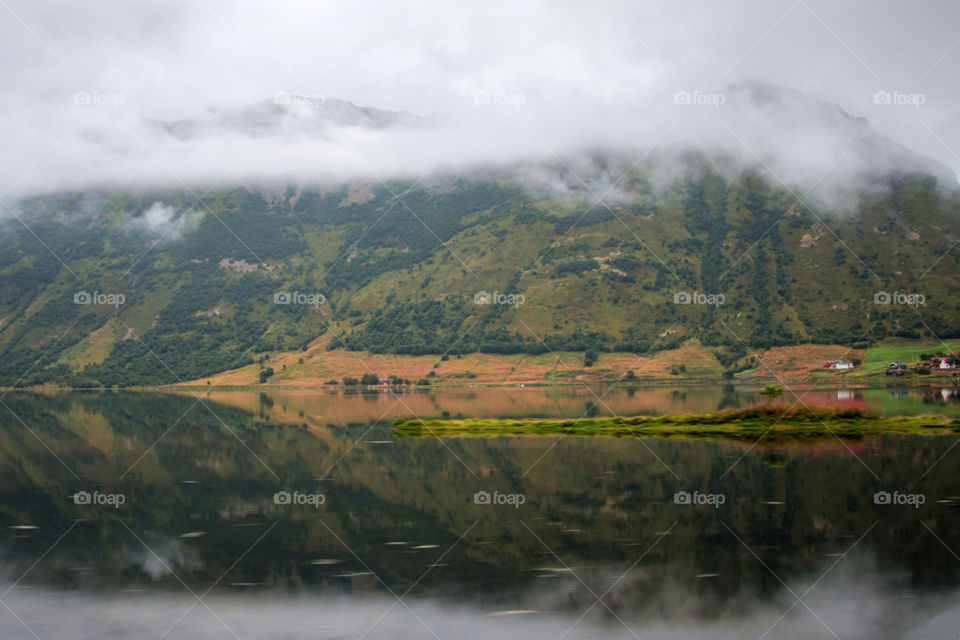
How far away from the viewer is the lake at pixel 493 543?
696 inches

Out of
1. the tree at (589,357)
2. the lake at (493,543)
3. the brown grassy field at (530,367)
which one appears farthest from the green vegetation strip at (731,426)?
the tree at (589,357)

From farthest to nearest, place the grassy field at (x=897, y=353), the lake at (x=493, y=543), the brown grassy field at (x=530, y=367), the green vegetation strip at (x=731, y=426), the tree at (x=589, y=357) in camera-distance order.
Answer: the tree at (x=589, y=357) → the brown grassy field at (x=530, y=367) → the grassy field at (x=897, y=353) → the green vegetation strip at (x=731, y=426) → the lake at (x=493, y=543)

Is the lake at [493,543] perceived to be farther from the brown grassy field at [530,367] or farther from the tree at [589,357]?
the tree at [589,357]

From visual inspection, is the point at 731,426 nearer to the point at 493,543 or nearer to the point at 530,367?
the point at 493,543

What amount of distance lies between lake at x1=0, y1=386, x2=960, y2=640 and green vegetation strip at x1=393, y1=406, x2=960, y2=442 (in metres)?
4.89

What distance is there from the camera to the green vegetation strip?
4922 cm

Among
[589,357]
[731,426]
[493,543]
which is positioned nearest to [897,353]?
[589,357]

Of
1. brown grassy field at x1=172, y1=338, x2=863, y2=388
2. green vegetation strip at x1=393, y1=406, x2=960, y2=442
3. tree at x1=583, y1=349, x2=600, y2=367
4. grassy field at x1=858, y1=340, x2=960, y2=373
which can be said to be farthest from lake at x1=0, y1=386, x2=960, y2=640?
tree at x1=583, y1=349, x2=600, y2=367

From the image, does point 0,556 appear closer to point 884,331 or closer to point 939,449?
point 939,449

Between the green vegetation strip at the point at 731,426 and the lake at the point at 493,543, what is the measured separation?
4890 mm

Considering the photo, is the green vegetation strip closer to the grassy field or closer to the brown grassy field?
the brown grassy field

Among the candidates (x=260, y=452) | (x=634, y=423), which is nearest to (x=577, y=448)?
(x=634, y=423)

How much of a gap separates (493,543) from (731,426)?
105ft

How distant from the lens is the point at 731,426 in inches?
2031
